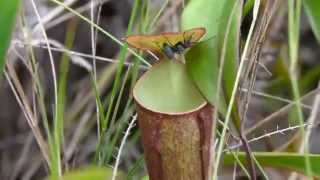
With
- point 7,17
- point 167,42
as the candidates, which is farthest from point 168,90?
point 7,17

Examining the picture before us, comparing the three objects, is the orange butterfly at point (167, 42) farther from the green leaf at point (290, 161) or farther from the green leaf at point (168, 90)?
the green leaf at point (290, 161)

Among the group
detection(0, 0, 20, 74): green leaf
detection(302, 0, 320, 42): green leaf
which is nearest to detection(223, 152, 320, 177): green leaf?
detection(302, 0, 320, 42): green leaf

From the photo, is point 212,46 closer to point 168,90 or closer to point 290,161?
point 168,90

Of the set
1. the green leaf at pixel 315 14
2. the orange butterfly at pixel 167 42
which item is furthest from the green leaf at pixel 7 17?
the green leaf at pixel 315 14

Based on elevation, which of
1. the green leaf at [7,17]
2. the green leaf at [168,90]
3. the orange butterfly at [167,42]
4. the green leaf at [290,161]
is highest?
the green leaf at [7,17]

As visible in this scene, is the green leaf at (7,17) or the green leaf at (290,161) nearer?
the green leaf at (7,17)

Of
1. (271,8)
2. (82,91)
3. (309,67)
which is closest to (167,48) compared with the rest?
(271,8)

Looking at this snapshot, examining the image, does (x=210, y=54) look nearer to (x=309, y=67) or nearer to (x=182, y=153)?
(x=182, y=153)

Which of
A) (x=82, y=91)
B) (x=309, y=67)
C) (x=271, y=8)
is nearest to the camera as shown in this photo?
(x=271, y=8)
